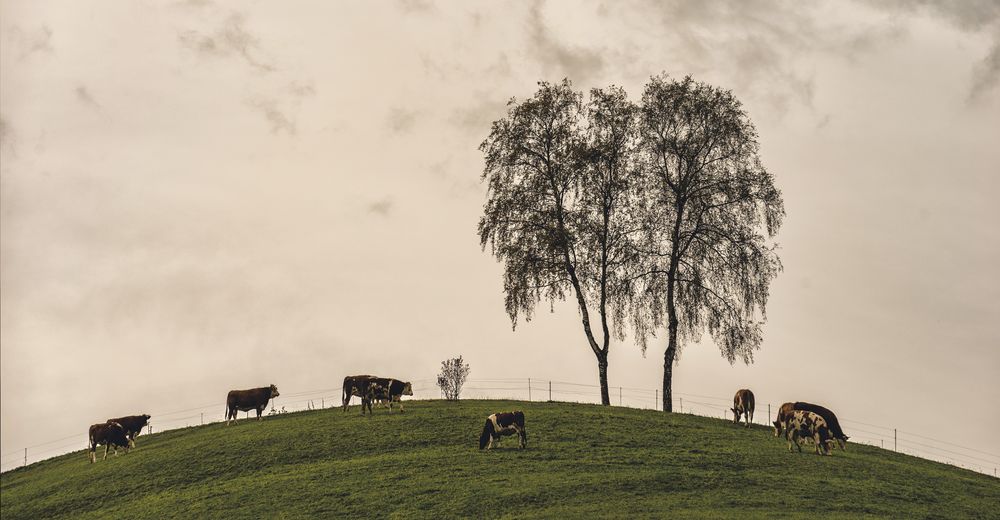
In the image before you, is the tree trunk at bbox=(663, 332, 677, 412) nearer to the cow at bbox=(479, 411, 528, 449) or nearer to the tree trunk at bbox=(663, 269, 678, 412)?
the tree trunk at bbox=(663, 269, 678, 412)

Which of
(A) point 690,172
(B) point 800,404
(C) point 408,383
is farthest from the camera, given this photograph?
(A) point 690,172

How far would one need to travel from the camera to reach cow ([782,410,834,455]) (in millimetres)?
32281

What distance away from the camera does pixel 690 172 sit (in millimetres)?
43219

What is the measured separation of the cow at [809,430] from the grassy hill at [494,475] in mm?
721

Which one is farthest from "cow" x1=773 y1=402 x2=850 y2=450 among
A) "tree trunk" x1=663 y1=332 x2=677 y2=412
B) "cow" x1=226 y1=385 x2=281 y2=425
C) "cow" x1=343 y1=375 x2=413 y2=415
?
"cow" x1=226 y1=385 x2=281 y2=425

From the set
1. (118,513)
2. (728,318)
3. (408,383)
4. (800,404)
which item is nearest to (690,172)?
(728,318)

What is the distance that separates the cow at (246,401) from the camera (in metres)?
42.7

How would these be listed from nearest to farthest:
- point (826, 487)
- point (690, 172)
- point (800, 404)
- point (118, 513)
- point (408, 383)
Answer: point (826, 487) → point (118, 513) → point (800, 404) → point (408, 383) → point (690, 172)

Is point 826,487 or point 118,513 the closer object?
point 826,487

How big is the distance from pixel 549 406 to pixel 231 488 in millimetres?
16650

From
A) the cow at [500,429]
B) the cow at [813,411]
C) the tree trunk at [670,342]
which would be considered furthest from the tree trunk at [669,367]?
the cow at [500,429]

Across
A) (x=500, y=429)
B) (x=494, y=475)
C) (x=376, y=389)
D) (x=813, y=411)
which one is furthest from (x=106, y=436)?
(x=813, y=411)

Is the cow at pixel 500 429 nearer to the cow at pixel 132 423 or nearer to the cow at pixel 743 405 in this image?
the cow at pixel 743 405

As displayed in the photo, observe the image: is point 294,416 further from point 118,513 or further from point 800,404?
point 800,404
